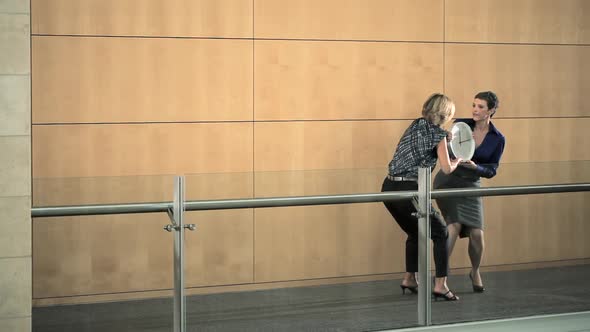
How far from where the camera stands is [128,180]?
168 inches

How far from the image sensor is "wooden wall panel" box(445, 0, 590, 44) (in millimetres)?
6805

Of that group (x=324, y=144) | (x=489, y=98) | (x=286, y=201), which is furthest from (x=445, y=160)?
(x=324, y=144)

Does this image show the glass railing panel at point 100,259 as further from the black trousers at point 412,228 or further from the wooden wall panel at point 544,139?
the wooden wall panel at point 544,139

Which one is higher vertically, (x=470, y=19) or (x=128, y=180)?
(x=470, y=19)

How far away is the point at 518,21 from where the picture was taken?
275 inches

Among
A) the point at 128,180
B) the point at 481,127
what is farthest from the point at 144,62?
the point at 481,127

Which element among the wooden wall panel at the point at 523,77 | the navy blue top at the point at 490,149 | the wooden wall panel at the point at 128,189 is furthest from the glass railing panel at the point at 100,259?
the wooden wall panel at the point at 523,77

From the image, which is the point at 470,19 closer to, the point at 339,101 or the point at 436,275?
the point at 339,101

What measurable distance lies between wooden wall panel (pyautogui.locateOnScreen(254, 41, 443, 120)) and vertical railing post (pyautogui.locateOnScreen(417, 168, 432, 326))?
1851 millimetres

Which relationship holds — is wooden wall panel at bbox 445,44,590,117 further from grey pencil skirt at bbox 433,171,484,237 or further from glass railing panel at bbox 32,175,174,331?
glass railing panel at bbox 32,175,174,331

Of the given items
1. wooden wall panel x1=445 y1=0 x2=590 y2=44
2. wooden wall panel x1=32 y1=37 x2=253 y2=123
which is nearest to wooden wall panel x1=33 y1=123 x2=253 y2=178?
wooden wall panel x1=32 y1=37 x2=253 y2=123

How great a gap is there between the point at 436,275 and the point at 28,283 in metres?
2.16

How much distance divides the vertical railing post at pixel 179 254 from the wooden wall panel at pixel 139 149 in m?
1.72

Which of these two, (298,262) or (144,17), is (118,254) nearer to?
(298,262)
